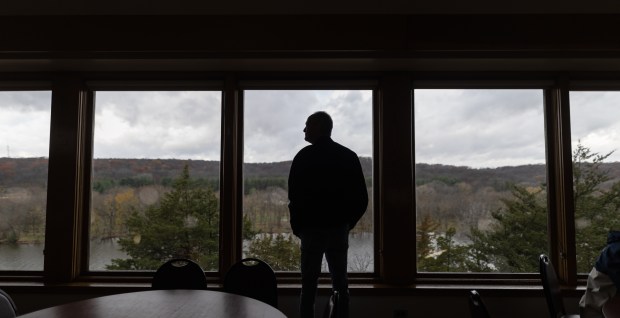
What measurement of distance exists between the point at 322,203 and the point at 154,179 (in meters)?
1.86

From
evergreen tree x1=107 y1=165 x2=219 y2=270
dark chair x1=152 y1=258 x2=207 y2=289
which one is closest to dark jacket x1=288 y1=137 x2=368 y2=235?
dark chair x1=152 y1=258 x2=207 y2=289

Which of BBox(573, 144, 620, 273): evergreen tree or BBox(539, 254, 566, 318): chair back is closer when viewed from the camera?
BBox(539, 254, 566, 318): chair back

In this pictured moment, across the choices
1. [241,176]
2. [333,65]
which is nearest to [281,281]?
[241,176]

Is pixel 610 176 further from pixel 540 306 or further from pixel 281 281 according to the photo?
pixel 281 281

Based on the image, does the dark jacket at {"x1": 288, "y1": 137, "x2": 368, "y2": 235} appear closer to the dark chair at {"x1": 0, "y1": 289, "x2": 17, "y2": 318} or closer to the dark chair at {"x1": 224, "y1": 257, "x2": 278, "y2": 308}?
the dark chair at {"x1": 224, "y1": 257, "x2": 278, "y2": 308}

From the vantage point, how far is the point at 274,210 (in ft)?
11.3

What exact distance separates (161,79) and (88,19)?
703 millimetres

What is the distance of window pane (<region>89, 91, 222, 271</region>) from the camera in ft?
11.2

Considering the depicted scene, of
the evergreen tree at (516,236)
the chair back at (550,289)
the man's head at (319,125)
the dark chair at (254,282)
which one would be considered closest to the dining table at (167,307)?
the dark chair at (254,282)

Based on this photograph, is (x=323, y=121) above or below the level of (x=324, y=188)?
above

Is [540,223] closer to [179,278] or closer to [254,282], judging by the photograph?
[254,282]

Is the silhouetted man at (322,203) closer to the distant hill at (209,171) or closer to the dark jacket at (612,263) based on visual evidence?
the distant hill at (209,171)

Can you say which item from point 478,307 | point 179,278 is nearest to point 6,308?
point 179,278

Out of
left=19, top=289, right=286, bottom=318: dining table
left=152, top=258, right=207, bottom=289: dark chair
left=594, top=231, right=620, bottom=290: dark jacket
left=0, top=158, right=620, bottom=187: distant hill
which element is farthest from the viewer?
left=0, top=158, right=620, bottom=187: distant hill
